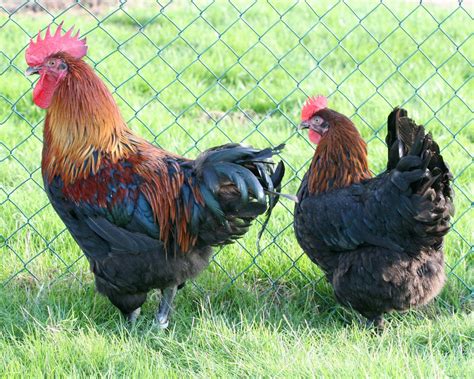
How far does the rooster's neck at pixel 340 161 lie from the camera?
393 centimetres

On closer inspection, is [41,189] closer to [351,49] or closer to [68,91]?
[68,91]

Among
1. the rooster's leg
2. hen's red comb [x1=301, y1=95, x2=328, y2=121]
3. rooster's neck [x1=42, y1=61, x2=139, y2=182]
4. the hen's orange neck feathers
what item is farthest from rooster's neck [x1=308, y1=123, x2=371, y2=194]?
rooster's neck [x1=42, y1=61, x2=139, y2=182]

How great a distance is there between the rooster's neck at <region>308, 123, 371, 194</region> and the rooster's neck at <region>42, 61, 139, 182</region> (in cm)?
104

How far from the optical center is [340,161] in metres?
3.93

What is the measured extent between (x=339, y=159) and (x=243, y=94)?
7.56ft

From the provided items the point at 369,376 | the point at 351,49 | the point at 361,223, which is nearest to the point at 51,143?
the point at 361,223

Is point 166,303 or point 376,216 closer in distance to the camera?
point 376,216

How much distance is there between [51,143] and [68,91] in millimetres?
281

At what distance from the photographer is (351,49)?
680 cm

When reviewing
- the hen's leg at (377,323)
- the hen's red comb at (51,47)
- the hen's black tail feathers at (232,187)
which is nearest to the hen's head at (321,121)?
the hen's black tail feathers at (232,187)

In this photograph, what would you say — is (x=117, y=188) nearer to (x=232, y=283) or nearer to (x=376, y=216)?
(x=232, y=283)

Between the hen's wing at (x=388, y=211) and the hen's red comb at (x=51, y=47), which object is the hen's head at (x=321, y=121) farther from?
the hen's red comb at (x=51, y=47)

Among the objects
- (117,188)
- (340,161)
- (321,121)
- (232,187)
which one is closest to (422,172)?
(340,161)

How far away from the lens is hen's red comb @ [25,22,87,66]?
138 inches
